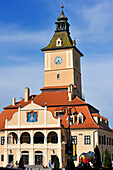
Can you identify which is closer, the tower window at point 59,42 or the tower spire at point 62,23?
the tower window at point 59,42

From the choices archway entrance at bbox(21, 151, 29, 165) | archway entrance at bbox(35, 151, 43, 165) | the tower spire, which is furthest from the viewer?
the tower spire

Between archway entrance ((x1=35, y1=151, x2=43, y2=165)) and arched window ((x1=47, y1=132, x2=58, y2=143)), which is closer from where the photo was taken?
archway entrance ((x1=35, y1=151, x2=43, y2=165))

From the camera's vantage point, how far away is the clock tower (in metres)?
75.1

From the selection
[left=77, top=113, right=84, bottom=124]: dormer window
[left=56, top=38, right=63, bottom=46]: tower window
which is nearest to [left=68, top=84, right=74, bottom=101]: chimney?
[left=77, top=113, right=84, bottom=124]: dormer window

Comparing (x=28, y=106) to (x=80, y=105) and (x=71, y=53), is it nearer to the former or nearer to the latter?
(x=80, y=105)

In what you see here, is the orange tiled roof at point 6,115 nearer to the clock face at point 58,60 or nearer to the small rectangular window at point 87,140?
the clock face at point 58,60

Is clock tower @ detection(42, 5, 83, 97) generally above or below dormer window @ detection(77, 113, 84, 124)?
above

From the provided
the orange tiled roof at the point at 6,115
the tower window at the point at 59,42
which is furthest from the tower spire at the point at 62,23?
the orange tiled roof at the point at 6,115

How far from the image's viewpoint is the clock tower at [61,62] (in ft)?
246

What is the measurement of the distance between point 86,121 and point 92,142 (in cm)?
412

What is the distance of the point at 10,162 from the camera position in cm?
6325

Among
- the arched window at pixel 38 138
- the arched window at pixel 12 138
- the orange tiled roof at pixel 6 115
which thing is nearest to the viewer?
the arched window at pixel 38 138

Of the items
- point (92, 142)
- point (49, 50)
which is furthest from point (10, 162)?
point (49, 50)

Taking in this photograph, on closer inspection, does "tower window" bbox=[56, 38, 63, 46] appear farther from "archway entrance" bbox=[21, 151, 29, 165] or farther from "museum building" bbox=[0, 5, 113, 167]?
"archway entrance" bbox=[21, 151, 29, 165]
